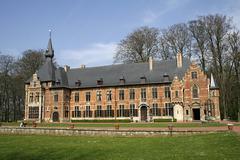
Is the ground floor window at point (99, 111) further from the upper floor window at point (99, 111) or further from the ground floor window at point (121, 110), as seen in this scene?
the ground floor window at point (121, 110)

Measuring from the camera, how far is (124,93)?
38219 mm

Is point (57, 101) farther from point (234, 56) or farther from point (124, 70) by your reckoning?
point (234, 56)

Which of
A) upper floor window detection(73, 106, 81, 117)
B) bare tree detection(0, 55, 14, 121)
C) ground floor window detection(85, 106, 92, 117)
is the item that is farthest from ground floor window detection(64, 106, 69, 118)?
bare tree detection(0, 55, 14, 121)

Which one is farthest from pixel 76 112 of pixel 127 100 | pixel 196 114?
pixel 196 114

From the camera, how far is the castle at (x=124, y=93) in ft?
112

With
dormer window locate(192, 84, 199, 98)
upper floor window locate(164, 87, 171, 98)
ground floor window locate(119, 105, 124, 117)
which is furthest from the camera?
ground floor window locate(119, 105, 124, 117)

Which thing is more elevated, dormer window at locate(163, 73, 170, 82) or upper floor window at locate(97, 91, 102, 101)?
dormer window at locate(163, 73, 170, 82)

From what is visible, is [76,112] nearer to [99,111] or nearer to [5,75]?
[99,111]

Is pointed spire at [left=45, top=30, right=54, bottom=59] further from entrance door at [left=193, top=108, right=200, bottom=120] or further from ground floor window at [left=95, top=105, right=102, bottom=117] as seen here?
entrance door at [left=193, top=108, right=200, bottom=120]

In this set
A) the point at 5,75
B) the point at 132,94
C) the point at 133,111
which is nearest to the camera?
the point at 133,111

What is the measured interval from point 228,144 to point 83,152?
6.47 meters

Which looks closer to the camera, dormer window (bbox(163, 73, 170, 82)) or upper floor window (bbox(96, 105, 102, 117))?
dormer window (bbox(163, 73, 170, 82))

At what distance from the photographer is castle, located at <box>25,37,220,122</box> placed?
34250mm

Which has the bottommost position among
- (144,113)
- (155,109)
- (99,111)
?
(144,113)
